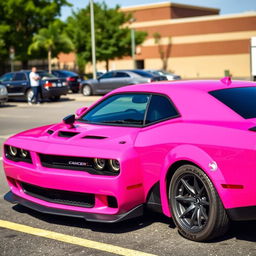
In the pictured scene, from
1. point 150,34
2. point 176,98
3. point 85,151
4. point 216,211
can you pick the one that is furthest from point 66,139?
point 150,34

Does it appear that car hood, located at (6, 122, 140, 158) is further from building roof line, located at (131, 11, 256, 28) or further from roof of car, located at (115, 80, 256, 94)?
building roof line, located at (131, 11, 256, 28)

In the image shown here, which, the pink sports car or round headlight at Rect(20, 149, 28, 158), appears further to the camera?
round headlight at Rect(20, 149, 28, 158)

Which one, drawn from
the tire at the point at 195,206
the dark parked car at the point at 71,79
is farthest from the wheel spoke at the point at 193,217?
the dark parked car at the point at 71,79

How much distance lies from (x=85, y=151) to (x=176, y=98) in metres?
1.00

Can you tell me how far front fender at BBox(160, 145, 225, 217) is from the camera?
15.1 ft

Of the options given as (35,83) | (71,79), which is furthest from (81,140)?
(71,79)

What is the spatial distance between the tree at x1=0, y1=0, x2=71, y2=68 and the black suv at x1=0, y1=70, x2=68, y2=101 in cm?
2851

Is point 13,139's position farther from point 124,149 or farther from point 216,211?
point 216,211

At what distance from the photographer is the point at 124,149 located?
17.1 feet

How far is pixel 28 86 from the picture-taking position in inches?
1050

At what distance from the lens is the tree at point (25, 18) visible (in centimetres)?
5453

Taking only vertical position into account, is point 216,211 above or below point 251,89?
below

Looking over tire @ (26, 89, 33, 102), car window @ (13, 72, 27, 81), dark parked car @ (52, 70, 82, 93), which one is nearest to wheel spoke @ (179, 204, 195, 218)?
tire @ (26, 89, 33, 102)

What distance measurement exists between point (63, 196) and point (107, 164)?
68 centimetres
